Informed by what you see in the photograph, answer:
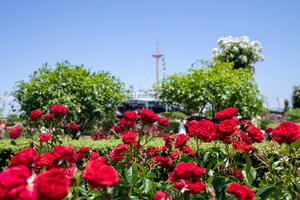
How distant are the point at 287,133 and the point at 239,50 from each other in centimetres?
1513

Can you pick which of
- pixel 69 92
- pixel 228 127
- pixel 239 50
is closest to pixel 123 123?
pixel 228 127

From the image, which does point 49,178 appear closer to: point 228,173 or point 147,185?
point 147,185

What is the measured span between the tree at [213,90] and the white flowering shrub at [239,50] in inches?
→ 287

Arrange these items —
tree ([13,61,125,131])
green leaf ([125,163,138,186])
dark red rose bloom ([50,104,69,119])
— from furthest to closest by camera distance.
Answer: tree ([13,61,125,131]) → dark red rose bloom ([50,104,69,119]) → green leaf ([125,163,138,186])

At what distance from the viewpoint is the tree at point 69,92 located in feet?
20.5

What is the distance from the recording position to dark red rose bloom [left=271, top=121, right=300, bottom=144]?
52.7 inches

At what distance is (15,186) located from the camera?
784 millimetres

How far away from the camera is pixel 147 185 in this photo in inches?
65.9

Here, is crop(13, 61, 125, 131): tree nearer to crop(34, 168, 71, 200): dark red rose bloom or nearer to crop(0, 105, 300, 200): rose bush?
crop(0, 105, 300, 200): rose bush

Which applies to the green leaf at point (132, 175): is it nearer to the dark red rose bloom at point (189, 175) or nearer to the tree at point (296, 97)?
the dark red rose bloom at point (189, 175)

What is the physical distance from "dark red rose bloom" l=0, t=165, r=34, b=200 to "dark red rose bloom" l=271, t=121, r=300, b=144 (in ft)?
4.16

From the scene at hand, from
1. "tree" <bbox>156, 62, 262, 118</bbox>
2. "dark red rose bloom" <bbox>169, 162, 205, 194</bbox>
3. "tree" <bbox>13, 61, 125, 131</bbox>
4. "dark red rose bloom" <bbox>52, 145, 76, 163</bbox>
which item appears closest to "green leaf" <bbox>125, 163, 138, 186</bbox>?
"dark red rose bloom" <bbox>169, 162, 205, 194</bbox>

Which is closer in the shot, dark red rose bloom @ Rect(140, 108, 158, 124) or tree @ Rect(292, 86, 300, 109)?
dark red rose bloom @ Rect(140, 108, 158, 124)

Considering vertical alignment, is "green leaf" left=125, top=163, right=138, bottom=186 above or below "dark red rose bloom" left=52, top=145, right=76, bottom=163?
below
